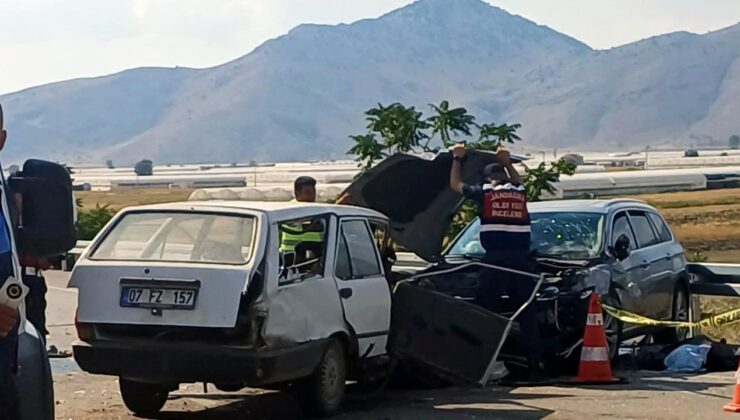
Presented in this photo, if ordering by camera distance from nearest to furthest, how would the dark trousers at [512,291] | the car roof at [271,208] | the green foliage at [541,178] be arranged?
the car roof at [271,208]
the dark trousers at [512,291]
the green foliage at [541,178]

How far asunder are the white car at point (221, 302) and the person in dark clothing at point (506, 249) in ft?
5.75

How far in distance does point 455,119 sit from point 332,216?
8.01 m

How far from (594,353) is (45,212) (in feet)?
24.0

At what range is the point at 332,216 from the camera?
9875 mm

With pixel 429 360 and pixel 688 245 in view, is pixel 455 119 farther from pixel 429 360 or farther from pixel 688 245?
pixel 688 245

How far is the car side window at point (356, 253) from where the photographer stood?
32.4 feet

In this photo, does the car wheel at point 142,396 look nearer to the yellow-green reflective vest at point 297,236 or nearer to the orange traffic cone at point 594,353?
the yellow-green reflective vest at point 297,236

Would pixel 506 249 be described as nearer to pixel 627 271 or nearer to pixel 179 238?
pixel 627 271

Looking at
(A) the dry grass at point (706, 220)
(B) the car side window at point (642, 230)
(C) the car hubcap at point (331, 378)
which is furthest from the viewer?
(A) the dry grass at point (706, 220)

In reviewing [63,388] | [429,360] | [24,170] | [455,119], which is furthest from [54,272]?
[24,170]

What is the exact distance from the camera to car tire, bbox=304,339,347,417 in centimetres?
922

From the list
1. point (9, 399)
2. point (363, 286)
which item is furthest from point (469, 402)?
point (9, 399)

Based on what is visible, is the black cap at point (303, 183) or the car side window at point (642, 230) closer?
the black cap at point (303, 183)

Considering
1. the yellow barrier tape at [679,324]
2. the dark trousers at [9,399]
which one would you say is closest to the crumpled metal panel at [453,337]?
the yellow barrier tape at [679,324]
